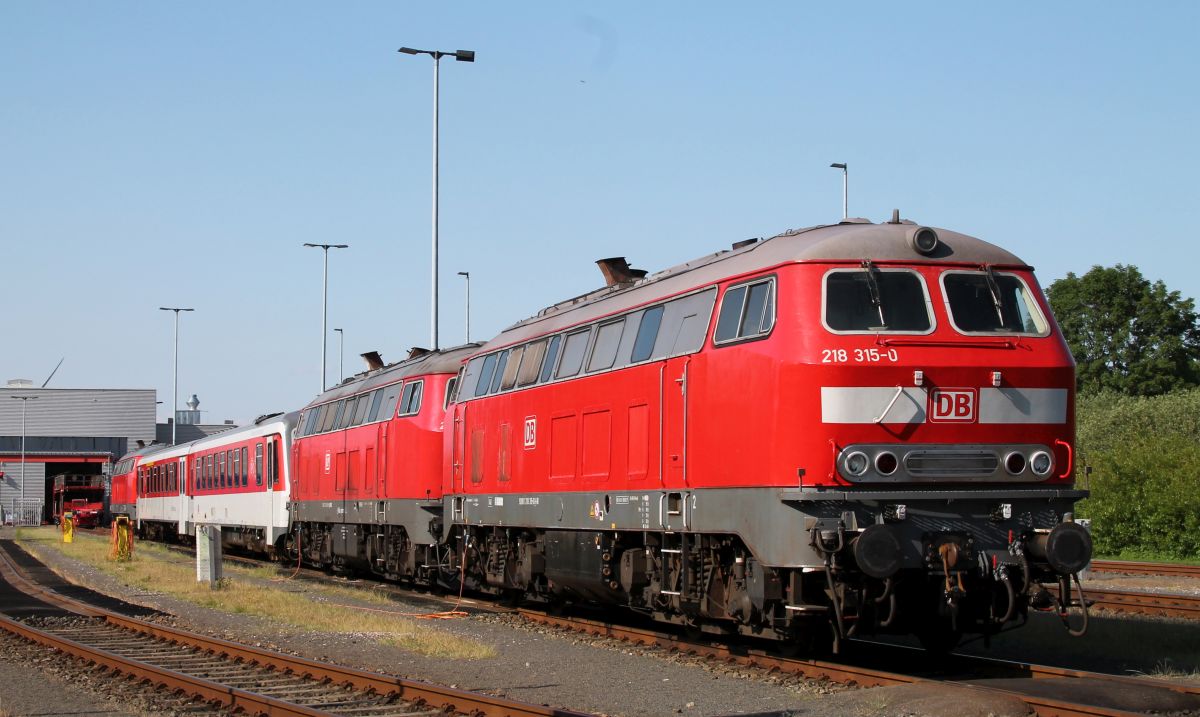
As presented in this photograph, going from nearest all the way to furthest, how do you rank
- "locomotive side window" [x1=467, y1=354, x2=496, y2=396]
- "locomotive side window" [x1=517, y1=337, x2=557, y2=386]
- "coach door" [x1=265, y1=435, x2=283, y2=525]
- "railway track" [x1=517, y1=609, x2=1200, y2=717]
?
1. "railway track" [x1=517, y1=609, x2=1200, y2=717]
2. "locomotive side window" [x1=517, y1=337, x2=557, y2=386]
3. "locomotive side window" [x1=467, y1=354, x2=496, y2=396]
4. "coach door" [x1=265, y1=435, x2=283, y2=525]

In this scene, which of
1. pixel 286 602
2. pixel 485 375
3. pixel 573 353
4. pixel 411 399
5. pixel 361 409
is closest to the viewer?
pixel 573 353

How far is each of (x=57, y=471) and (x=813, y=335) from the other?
311 ft

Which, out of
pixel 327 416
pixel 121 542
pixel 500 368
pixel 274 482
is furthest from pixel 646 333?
pixel 121 542

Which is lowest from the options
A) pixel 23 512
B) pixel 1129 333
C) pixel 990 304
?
pixel 23 512

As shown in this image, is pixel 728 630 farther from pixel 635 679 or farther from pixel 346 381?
pixel 346 381

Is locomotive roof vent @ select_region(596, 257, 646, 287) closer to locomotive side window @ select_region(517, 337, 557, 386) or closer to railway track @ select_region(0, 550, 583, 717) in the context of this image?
locomotive side window @ select_region(517, 337, 557, 386)

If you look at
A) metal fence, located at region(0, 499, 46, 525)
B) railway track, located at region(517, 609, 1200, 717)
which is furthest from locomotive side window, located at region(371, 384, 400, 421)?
metal fence, located at region(0, 499, 46, 525)

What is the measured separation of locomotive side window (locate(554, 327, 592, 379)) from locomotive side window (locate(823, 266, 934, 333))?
514 cm

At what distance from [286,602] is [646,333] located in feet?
32.9

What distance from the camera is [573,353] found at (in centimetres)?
1727

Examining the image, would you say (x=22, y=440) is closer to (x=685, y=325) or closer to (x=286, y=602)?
(x=286, y=602)

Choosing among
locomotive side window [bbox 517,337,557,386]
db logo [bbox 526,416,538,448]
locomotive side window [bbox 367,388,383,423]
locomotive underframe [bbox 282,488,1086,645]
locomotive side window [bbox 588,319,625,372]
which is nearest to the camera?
locomotive underframe [bbox 282,488,1086,645]

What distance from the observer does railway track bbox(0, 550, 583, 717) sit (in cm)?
1138

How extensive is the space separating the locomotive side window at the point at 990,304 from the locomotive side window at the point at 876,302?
29 centimetres
